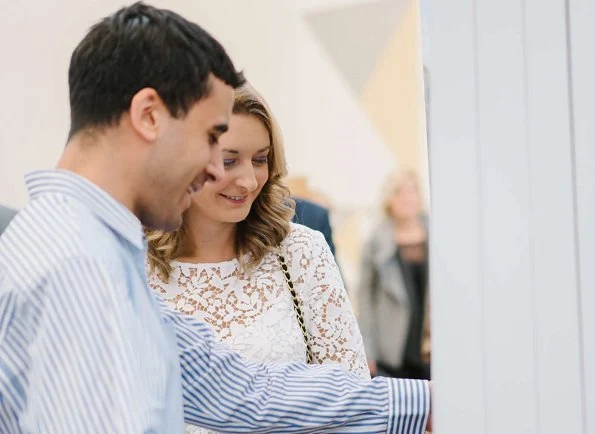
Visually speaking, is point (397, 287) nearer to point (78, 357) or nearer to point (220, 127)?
point (220, 127)

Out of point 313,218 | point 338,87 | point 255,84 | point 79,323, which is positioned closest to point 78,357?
point 79,323

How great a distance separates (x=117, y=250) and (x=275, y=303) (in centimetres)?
99

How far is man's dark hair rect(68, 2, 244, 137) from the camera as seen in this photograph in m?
1.26

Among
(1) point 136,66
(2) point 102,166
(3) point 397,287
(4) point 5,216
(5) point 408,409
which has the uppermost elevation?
(1) point 136,66

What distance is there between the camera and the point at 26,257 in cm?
113

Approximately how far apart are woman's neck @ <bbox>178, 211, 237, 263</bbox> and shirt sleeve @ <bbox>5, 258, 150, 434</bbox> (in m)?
1.15

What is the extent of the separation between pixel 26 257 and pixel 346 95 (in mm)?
6868

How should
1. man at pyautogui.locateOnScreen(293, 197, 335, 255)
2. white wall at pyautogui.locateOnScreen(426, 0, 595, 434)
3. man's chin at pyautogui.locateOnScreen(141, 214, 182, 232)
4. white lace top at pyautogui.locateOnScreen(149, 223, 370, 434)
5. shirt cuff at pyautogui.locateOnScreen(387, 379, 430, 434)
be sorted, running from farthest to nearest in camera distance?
man at pyautogui.locateOnScreen(293, 197, 335, 255) < white lace top at pyautogui.locateOnScreen(149, 223, 370, 434) < shirt cuff at pyautogui.locateOnScreen(387, 379, 430, 434) < man's chin at pyautogui.locateOnScreen(141, 214, 182, 232) < white wall at pyautogui.locateOnScreen(426, 0, 595, 434)

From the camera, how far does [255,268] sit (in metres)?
2.23

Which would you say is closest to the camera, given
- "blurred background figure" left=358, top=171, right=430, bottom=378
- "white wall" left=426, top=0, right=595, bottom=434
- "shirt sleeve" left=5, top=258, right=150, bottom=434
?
"white wall" left=426, top=0, right=595, bottom=434

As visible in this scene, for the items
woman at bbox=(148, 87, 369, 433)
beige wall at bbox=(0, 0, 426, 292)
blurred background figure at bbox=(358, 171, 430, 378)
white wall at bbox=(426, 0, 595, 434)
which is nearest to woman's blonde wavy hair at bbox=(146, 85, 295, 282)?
woman at bbox=(148, 87, 369, 433)

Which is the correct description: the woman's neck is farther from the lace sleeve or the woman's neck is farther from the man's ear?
the man's ear

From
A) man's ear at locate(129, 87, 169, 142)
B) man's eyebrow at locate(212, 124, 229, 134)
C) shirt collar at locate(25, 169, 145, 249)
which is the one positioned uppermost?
man's ear at locate(129, 87, 169, 142)

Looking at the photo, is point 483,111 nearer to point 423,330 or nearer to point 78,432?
point 78,432
